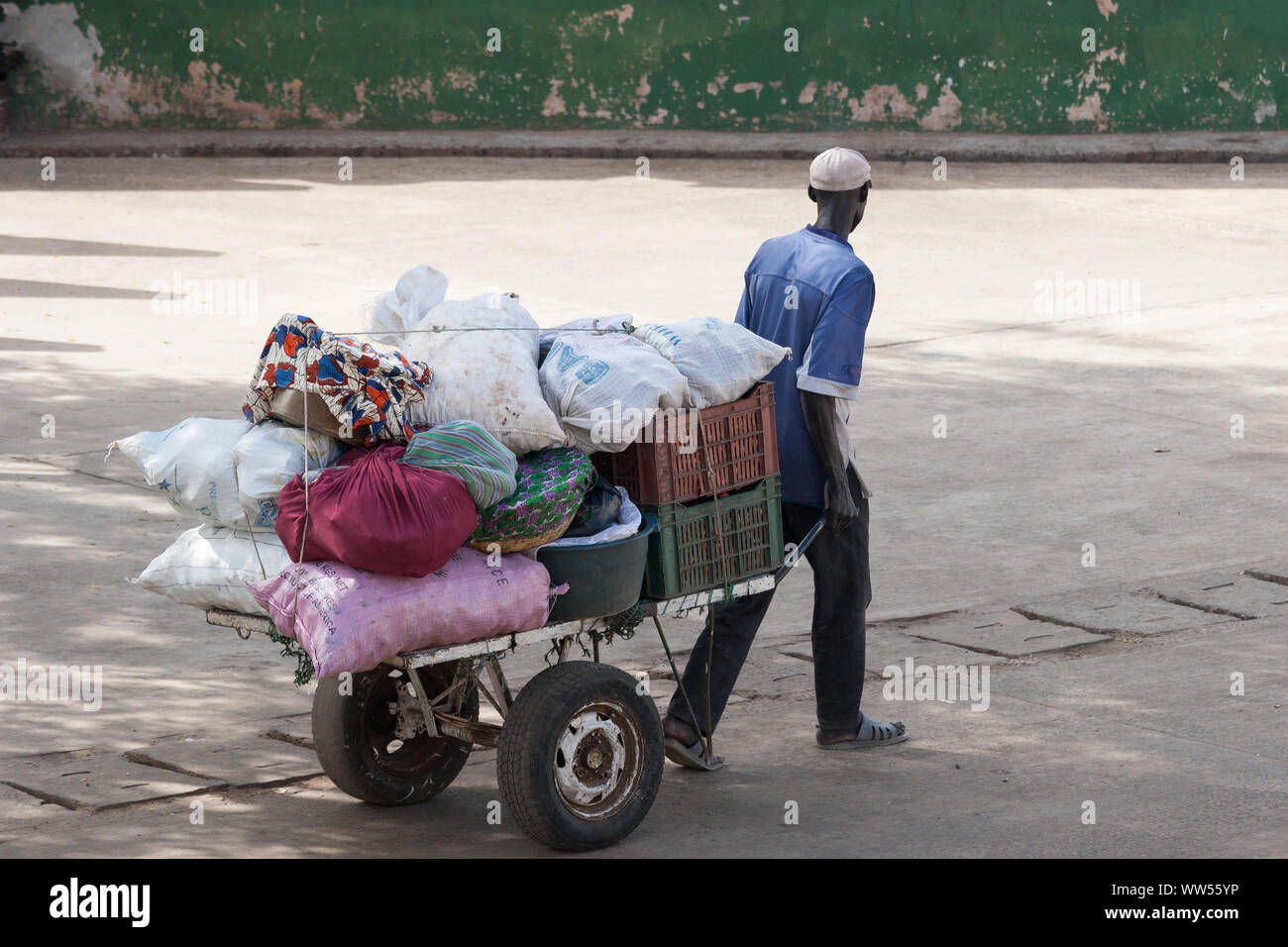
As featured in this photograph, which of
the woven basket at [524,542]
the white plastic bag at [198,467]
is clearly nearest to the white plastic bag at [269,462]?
the white plastic bag at [198,467]

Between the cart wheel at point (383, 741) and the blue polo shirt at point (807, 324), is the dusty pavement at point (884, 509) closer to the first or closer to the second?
the cart wheel at point (383, 741)

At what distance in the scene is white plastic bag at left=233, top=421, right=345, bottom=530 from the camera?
471 cm

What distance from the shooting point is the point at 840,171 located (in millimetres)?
5828

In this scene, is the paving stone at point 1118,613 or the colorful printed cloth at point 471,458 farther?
the paving stone at point 1118,613

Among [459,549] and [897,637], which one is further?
[897,637]

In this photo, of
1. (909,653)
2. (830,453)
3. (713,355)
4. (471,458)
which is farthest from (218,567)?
(909,653)

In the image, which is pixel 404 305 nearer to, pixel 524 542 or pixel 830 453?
pixel 524 542

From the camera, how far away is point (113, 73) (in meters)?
20.5

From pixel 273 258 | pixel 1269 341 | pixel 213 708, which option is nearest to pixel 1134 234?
pixel 1269 341

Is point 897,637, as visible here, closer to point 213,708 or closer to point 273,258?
point 213,708

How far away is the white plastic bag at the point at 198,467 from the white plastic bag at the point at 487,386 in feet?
1.69

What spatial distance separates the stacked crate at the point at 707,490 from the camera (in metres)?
5.11

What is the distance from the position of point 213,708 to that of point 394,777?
1.08 meters

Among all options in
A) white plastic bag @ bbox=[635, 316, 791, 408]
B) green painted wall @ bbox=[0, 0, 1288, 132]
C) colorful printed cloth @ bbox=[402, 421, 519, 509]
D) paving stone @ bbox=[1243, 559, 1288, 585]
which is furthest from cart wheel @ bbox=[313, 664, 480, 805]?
green painted wall @ bbox=[0, 0, 1288, 132]
